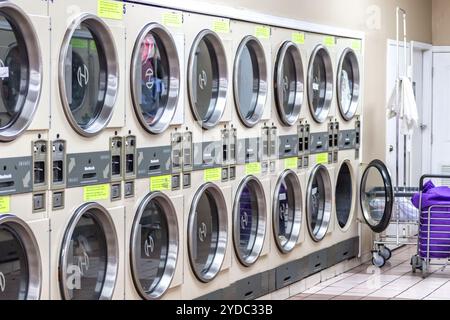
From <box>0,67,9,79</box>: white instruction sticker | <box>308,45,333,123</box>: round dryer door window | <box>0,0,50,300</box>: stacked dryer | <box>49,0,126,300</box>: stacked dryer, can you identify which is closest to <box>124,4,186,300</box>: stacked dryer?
<box>49,0,126,300</box>: stacked dryer

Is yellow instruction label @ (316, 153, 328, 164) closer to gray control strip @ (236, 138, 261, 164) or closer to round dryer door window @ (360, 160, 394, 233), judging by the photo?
round dryer door window @ (360, 160, 394, 233)

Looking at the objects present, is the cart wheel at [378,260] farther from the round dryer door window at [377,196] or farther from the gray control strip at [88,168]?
the gray control strip at [88,168]

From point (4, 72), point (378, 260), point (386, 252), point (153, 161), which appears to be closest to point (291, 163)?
point (378, 260)

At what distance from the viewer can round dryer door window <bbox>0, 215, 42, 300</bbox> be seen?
14.3 ft

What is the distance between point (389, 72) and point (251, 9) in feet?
11.9

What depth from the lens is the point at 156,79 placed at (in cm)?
571

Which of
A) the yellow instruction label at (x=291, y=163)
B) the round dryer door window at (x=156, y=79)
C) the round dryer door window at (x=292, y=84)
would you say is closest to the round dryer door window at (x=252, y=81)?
the round dryer door window at (x=292, y=84)

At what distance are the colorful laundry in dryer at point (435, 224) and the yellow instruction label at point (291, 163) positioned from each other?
149cm

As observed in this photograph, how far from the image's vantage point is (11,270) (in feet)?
14.5

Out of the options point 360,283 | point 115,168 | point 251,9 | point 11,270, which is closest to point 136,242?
point 115,168

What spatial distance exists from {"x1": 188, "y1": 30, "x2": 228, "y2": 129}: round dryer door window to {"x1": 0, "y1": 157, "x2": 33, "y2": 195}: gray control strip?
70.8 inches

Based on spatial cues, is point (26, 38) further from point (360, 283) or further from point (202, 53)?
point (360, 283)

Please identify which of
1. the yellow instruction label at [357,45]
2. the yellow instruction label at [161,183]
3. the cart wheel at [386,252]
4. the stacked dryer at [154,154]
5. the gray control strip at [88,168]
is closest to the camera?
the gray control strip at [88,168]

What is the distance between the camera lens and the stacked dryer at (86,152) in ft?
15.2
